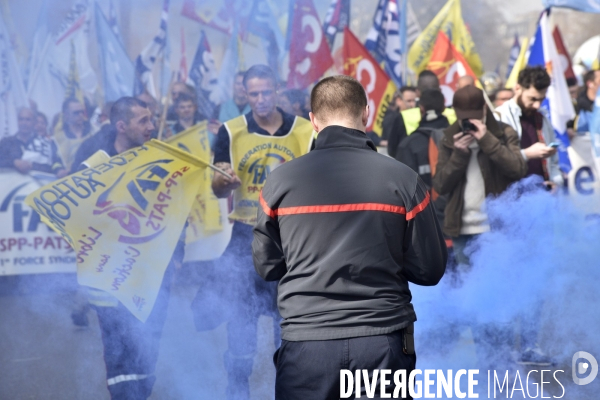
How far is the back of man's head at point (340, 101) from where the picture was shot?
2.68 metres

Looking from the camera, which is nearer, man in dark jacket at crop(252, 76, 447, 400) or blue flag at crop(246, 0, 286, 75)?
man in dark jacket at crop(252, 76, 447, 400)

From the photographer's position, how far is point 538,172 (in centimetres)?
552

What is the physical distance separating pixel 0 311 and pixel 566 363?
440cm

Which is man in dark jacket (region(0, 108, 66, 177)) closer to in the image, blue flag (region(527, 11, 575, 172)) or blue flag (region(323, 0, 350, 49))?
blue flag (region(323, 0, 350, 49))

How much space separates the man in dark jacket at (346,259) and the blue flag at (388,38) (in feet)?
21.4

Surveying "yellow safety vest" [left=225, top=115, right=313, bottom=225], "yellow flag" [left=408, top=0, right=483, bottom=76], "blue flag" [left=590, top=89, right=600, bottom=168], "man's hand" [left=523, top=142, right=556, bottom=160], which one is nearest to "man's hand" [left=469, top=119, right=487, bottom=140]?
"man's hand" [left=523, top=142, right=556, bottom=160]

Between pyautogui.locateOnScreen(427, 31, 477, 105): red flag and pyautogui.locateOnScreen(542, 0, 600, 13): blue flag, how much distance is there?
162cm

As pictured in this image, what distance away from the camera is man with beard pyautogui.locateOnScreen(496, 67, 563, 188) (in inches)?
217

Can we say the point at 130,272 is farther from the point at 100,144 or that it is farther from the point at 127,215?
the point at 100,144

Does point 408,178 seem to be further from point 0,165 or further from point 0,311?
point 0,165

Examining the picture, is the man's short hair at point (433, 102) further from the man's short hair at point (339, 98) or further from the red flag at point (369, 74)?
the man's short hair at point (339, 98)

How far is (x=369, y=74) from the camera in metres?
7.96

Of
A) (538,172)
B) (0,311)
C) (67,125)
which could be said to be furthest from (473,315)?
(67,125)

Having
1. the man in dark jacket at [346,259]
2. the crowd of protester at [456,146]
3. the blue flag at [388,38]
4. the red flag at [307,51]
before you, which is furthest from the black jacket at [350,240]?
the blue flag at [388,38]
